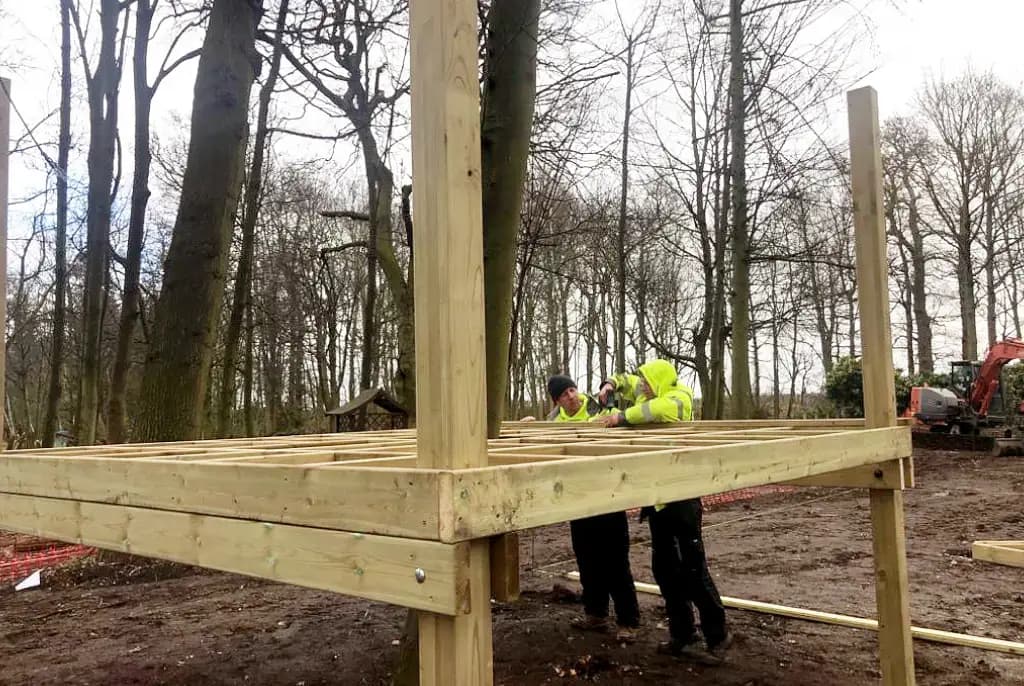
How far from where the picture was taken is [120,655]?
4.68 meters

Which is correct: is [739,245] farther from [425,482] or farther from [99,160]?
[425,482]

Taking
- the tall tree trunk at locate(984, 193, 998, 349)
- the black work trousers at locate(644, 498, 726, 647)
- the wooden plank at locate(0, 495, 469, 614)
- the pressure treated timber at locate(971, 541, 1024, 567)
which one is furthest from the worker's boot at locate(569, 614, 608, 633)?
the tall tree trunk at locate(984, 193, 998, 349)

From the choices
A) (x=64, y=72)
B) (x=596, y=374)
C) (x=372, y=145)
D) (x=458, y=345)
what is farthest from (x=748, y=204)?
(x=458, y=345)

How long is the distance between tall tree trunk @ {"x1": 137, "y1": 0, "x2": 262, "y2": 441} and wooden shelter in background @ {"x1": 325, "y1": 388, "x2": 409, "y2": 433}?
11.9ft

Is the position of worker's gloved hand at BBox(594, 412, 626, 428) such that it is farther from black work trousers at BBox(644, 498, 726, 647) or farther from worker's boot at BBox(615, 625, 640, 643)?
worker's boot at BBox(615, 625, 640, 643)

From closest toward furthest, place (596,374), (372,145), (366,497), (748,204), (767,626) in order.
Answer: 1. (366,497)
2. (767,626)
3. (372,145)
4. (748,204)
5. (596,374)

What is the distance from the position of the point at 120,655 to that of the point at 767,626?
4.38 metres

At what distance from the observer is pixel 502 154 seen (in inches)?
173

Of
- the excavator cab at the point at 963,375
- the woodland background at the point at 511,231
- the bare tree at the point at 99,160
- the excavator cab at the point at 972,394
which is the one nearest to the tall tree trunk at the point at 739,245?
the woodland background at the point at 511,231

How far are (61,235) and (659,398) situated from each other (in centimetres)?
1119

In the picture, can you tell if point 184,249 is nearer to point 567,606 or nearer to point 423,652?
point 567,606

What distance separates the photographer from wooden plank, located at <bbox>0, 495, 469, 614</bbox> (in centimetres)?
168

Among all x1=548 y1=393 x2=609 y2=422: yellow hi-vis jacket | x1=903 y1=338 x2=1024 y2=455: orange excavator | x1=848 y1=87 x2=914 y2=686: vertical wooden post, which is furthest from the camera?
x1=903 y1=338 x2=1024 y2=455: orange excavator

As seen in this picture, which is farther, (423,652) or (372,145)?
(372,145)
